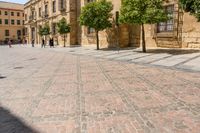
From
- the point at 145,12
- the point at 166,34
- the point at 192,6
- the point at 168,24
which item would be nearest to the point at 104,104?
the point at 192,6

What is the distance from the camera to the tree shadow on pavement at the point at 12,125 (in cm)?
423

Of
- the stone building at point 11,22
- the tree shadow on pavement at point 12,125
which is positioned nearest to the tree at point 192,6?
the tree shadow on pavement at point 12,125

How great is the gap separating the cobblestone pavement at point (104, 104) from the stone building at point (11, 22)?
210 ft

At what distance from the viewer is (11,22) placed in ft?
232

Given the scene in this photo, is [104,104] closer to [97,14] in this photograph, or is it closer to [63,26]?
[97,14]

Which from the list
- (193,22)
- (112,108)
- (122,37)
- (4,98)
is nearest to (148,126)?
(112,108)

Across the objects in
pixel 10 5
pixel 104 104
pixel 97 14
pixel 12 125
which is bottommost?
pixel 12 125

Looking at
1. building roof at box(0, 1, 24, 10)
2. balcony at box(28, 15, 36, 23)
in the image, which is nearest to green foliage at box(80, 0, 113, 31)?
balcony at box(28, 15, 36, 23)

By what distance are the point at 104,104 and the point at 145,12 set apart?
1114cm

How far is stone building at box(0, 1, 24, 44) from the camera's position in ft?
225

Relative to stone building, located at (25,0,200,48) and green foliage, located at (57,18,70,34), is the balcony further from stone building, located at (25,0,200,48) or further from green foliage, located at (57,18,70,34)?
green foliage, located at (57,18,70,34)

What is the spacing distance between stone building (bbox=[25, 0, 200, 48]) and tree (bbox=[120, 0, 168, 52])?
1988 millimetres

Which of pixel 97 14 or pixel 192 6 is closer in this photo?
pixel 192 6

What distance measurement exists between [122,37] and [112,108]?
17871mm
